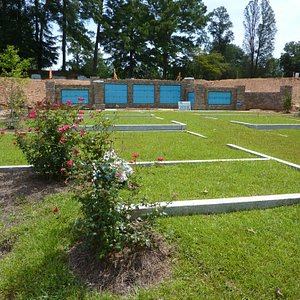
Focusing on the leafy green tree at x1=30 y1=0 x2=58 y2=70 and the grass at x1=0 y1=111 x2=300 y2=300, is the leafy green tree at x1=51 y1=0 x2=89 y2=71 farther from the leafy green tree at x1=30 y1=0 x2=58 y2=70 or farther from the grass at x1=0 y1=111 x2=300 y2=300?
the grass at x1=0 y1=111 x2=300 y2=300

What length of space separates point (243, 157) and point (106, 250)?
4732mm

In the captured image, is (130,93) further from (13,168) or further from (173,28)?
(13,168)

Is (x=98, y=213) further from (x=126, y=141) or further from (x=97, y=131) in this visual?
(x=126, y=141)

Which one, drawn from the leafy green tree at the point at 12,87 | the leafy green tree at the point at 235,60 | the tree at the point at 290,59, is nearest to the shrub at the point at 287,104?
the leafy green tree at the point at 12,87

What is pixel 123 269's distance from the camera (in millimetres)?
2570

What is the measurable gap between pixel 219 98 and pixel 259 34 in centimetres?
3035

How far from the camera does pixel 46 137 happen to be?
457 centimetres

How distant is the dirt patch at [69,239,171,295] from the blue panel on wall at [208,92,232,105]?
82.7ft

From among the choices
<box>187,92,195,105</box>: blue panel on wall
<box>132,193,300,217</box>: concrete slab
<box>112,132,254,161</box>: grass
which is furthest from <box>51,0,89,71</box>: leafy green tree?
<box>132,193,300,217</box>: concrete slab

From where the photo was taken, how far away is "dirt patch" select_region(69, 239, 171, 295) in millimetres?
2459

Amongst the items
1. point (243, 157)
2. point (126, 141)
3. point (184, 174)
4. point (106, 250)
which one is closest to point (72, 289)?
point (106, 250)

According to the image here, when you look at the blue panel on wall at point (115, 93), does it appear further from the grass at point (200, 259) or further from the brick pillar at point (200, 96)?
the grass at point (200, 259)

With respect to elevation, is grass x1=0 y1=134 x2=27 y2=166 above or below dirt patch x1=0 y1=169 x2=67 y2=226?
above

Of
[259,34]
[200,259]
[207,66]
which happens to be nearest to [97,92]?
[207,66]
